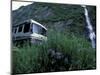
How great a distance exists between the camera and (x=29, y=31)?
2.28m

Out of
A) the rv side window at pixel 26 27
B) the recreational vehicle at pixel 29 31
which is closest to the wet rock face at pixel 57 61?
the recreational vehicle at pixel 29 31

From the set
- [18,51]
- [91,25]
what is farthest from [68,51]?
[18,51]

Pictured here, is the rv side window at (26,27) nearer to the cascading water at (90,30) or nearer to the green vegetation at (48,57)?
the green vegetation at (48,57)

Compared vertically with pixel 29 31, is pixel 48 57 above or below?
below

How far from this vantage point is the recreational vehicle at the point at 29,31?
7.31 ft

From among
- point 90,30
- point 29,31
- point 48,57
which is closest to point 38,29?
point 29,31

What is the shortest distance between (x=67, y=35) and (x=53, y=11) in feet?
1.06

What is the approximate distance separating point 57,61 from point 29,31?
1.54ft

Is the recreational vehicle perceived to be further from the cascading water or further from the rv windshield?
the cascading water

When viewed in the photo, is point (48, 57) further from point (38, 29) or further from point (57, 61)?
point (38, 29)

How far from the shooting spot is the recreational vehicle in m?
2.23

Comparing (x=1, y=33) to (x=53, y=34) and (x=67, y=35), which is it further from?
(x=67, y=35)

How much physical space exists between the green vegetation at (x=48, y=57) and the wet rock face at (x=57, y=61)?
0.01 m

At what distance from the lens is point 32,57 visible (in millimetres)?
2273
